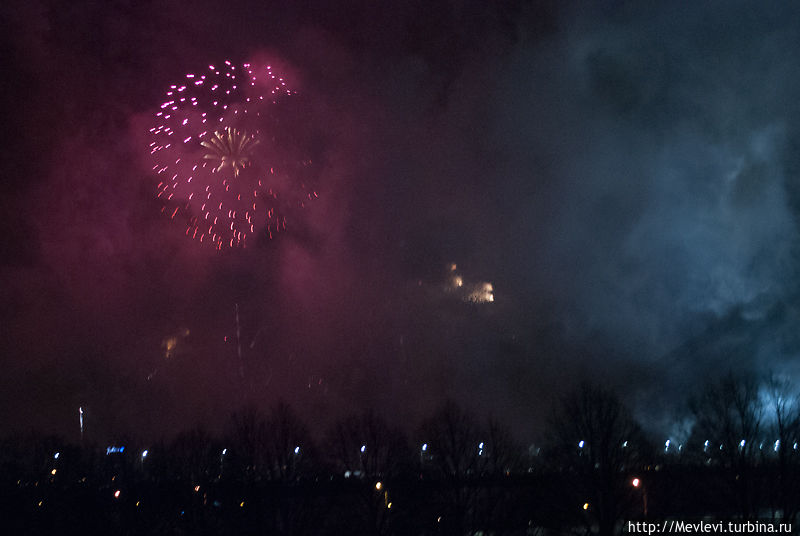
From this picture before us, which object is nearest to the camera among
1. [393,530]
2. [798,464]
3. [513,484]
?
[798,464]

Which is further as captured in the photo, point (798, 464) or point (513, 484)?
point (513, 484)

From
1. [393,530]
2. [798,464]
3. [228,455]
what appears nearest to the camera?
[798,464]

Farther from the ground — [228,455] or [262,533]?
[228,455]

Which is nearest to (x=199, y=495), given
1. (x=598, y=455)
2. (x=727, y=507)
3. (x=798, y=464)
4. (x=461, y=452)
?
(x=461, y=452)

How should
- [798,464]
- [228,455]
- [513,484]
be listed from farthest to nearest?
[228,455], [513,484], [798,464]

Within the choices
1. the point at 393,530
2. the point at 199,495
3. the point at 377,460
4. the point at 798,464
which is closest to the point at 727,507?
the point at 798,464

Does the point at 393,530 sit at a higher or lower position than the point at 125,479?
lower

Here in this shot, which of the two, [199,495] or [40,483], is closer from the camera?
[199,495]

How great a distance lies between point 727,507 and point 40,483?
66230mm

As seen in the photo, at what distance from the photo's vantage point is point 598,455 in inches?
2192

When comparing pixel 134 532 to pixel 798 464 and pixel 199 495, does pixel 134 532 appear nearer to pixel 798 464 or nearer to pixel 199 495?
pixel 199 495

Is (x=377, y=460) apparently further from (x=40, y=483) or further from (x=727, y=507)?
(x=40, y=483)

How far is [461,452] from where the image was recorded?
67.8 metres

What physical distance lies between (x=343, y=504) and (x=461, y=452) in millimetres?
11009
